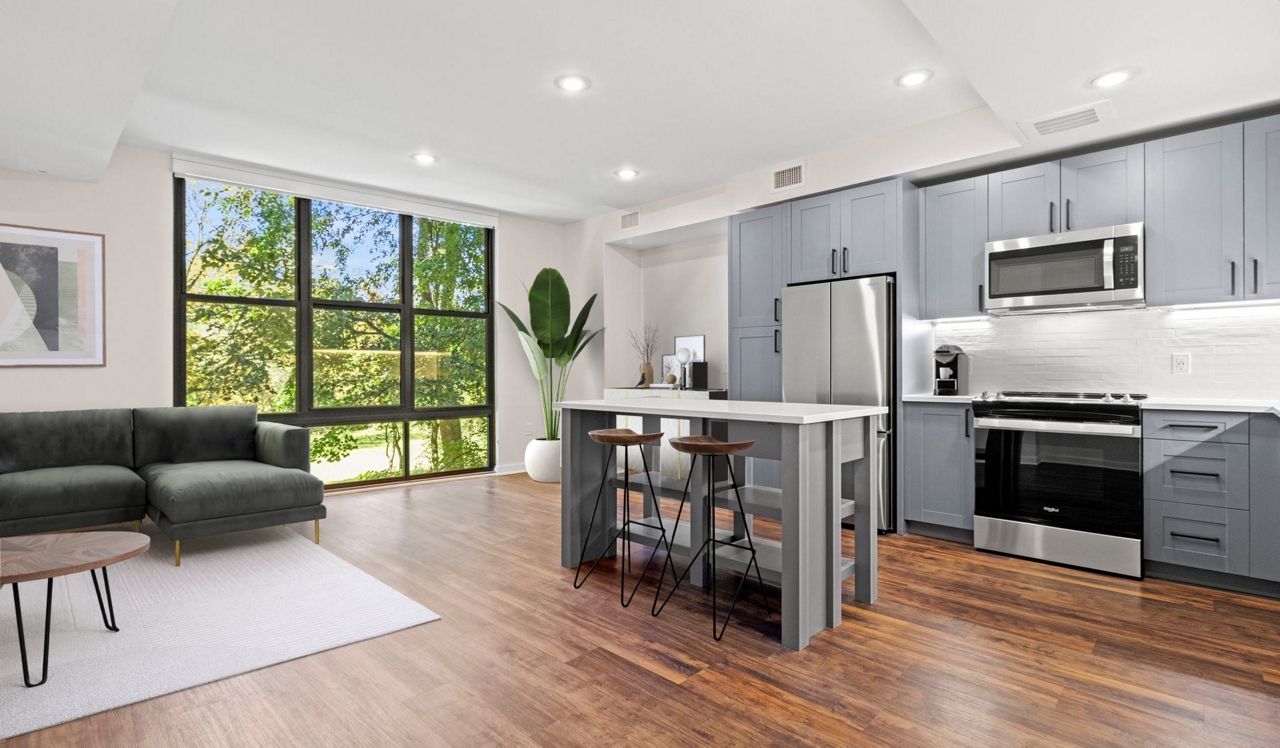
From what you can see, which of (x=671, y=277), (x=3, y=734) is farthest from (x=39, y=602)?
(x=671, y=277)

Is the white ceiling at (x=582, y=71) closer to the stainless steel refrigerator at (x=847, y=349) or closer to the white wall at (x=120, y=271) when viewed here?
the white wall at (x=120, y=271)

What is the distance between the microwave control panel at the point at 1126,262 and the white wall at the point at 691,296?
3016mm

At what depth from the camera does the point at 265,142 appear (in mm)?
4426

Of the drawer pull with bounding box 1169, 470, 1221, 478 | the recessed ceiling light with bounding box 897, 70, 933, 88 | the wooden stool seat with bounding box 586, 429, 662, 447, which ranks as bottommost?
the drawer pull with bounding box 1169, 470, 1221, 478

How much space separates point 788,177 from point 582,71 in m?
2.02

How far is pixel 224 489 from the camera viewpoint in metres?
3.63

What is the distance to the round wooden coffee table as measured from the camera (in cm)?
212

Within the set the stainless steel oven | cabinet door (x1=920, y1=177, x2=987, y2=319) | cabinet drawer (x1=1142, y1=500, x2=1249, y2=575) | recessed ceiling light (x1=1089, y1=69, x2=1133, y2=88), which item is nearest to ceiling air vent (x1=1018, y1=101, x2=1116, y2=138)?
recessed ceiling light (x1=1089, y1=69, x2=1133, y2=88)

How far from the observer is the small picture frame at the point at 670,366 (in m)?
6.15

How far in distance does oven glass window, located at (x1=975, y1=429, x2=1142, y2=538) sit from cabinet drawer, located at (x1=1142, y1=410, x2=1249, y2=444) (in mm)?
118

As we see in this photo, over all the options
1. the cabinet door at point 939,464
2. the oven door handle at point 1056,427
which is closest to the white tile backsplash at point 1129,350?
the cabinet door at point 939,464

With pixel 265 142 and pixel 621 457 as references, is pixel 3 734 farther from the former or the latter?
pixel 621 457

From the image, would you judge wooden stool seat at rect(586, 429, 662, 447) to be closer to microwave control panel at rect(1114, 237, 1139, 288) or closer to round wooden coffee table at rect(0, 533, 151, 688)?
round wooden coffee table at rect(0, 533, 151, 688)

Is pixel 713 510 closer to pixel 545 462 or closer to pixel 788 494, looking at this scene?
pixel 788 494
